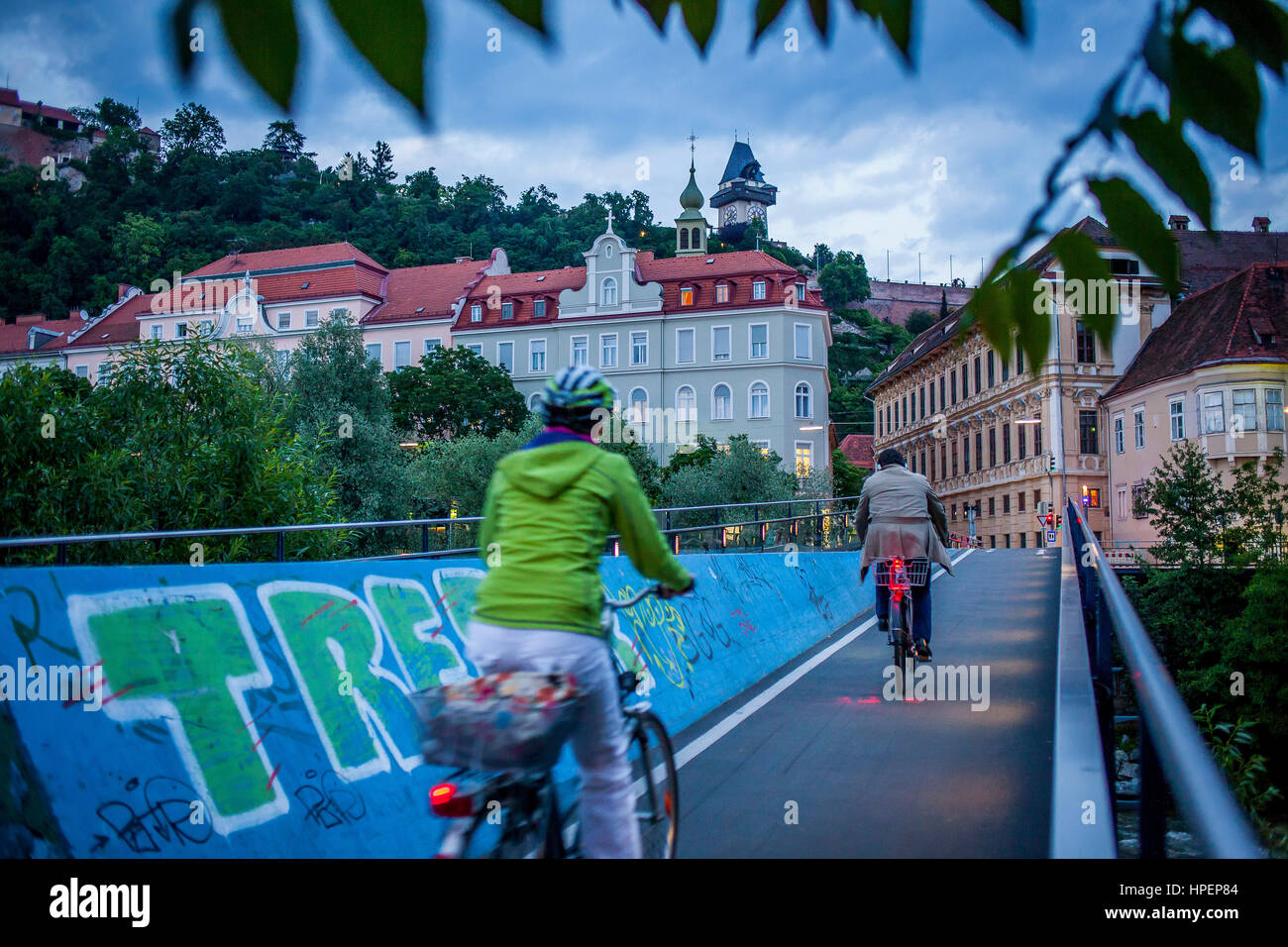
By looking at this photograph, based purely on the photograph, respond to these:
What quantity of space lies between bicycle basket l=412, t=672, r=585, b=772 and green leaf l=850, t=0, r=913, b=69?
2637 millimetres

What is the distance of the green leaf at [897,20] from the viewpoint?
1534 mm

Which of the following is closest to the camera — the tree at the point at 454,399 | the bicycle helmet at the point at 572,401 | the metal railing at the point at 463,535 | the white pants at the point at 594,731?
the white pants at the point at 594,731

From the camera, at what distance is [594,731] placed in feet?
13.5

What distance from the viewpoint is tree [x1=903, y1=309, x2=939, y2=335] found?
159m

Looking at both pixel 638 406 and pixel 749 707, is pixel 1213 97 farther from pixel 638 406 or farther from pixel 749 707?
pixel 638 406

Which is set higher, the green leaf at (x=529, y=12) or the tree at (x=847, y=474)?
the tree at (x=847, y=474)

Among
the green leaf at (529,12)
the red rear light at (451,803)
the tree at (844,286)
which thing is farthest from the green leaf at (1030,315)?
the tree at (844,286)

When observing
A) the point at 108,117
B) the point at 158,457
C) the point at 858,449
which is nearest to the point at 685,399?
the point at 158,457

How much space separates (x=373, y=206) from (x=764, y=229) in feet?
540

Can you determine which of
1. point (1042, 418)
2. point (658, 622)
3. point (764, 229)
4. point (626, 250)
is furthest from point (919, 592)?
point (764, 229)

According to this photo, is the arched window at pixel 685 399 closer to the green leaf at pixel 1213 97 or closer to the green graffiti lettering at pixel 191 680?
the green graffiti lettering at pixel 191 680

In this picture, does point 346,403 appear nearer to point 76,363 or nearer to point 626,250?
point 626,250

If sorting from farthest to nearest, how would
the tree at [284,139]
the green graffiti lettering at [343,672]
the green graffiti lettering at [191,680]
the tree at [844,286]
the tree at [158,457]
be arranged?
1. the tree at [844,286]
2. the tree at [158,457]
3. the green graffiti lettering at [343,672]
4. the green graffiti lettering at [191,680]
5. the tree at [284,139]

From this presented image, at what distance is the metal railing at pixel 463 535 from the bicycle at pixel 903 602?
297cm
